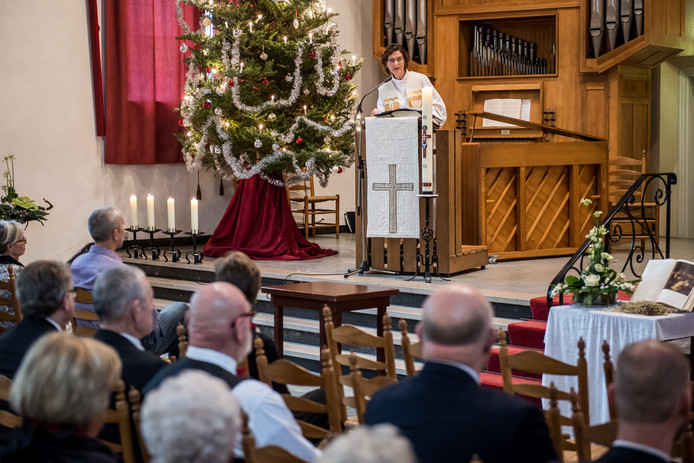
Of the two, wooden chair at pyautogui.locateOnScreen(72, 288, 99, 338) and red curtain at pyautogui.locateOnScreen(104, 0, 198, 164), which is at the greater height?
red curtain at pyautogui.locateOnScreen(104, 0, 198, 164)

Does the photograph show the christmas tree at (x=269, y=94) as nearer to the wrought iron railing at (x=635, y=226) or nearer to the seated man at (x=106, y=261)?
the wrought iron railing at (x=635, y=226)

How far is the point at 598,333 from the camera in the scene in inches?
175

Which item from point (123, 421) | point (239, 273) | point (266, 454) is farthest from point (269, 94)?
point (266, 454)

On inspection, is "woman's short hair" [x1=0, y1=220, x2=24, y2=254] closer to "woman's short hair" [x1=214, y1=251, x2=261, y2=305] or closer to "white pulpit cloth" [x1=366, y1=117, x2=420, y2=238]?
"woman's short hair" [x1=214, y1=251, x2=261, y2=305]

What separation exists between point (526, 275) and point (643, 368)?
5504 mm

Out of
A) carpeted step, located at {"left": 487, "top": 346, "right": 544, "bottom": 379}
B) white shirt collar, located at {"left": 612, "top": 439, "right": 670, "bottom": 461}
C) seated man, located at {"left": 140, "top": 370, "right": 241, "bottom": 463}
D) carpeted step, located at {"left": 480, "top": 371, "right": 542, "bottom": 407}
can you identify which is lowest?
carpeted step, located at {"left": 480, "top": 371, "right": 542, "bottom": 407}

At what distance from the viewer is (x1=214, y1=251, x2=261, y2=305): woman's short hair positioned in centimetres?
329

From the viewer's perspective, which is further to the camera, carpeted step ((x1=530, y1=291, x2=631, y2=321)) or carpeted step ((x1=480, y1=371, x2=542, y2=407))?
carpeted step ((x1=530, y1=291, x2=631, y2=321))

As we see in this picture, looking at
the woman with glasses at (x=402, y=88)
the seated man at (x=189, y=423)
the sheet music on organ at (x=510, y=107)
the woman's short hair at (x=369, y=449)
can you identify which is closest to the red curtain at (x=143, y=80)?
the woman with glasses at (x=402, y=88)

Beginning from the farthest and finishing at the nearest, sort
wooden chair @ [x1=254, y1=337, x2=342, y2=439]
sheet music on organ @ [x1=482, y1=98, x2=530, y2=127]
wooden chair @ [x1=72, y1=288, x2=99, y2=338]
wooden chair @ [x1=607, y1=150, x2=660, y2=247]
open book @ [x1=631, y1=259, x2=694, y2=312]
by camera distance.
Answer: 1. sheet music on organ @ [x1=482, y1=98, x2=530, y2=127]
2. wooden chair @ [x1=607, y1=150, x2=660, y2=247]
3. open book @ [x1=631, y1=259, x2=694, y2=312]
4. wooden chair @ [x1=72, y1=288, x2=99, y2=338]
5. wooden chair @ [x1=254, y1=337, x2=342, y2=439]

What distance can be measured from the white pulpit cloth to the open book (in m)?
2.43

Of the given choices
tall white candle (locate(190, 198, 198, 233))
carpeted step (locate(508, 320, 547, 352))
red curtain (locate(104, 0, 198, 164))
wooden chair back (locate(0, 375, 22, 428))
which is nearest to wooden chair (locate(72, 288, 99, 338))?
wooden chair back (locate(0, 375, 22, 428))

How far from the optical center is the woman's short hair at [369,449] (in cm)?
127

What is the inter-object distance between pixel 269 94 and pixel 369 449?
7613 mm
